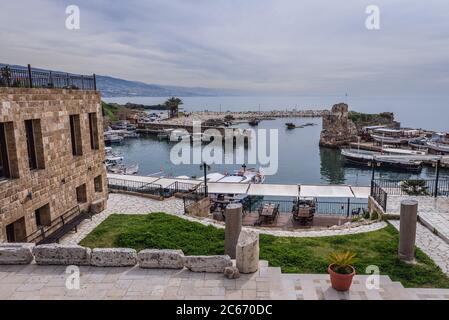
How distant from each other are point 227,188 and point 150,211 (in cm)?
871

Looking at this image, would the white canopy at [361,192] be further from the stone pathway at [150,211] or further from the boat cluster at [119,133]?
the boat cluster at [119,133]

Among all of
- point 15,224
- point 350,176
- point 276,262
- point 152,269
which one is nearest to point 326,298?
point 276,262

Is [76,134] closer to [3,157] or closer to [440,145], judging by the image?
[3,157]

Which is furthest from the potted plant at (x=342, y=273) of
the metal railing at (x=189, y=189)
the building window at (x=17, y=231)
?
the metal railing at (x=189, y=189)

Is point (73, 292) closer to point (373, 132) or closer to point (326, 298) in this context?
point (326, 298)

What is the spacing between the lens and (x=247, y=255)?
27.2 feet

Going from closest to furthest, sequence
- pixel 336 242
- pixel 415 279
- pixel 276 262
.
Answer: pixel 415 279
pixel 276 262
pixel 336 242

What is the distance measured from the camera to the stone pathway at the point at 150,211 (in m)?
14.4

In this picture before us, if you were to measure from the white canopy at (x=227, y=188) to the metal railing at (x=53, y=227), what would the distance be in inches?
450

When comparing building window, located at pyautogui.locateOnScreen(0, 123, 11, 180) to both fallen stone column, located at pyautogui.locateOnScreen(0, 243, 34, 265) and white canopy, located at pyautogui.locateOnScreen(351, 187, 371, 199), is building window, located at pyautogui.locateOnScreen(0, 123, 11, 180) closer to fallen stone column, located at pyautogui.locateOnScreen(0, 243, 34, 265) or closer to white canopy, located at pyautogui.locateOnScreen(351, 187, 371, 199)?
fallen stone column, located at pyautogui.locateOnScreen(0, 243, 34, 265)

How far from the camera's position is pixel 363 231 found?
551 inches

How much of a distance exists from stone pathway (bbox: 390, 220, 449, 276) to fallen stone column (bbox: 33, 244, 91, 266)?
10.3 m

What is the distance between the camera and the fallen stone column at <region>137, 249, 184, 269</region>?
8594mm
